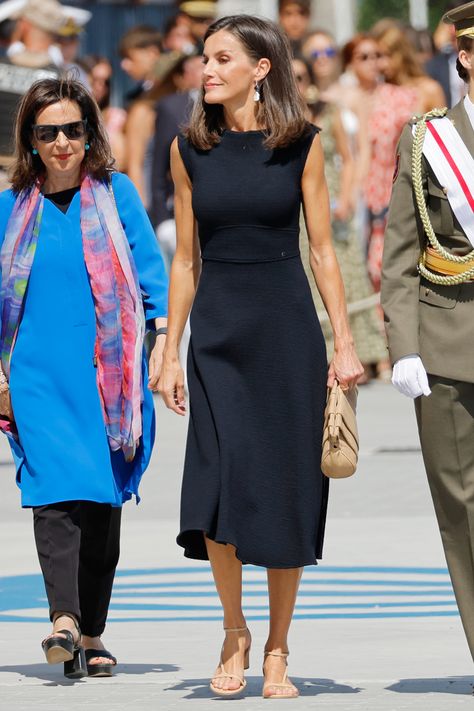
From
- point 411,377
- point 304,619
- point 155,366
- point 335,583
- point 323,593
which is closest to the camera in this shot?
point 411,377

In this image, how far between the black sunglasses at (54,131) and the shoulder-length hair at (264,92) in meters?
0.49

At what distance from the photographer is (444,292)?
6.11 metres

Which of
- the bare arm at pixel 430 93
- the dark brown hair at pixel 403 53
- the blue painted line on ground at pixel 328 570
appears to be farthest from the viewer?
the dark brown hair at pixel 403 53

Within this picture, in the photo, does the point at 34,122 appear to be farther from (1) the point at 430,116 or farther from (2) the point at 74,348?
(1) the point at 430,116

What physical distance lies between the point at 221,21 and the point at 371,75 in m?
10.4

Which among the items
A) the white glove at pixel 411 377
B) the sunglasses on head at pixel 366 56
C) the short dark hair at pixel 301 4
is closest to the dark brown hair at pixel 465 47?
the white glove at pixel 411 377

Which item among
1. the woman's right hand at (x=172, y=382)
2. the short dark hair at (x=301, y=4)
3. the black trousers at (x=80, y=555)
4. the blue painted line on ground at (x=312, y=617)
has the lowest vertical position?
the blue painted line on ground at (x=312, y=617)

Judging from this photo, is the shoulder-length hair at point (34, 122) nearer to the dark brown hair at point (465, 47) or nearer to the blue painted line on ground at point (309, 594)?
the dark brown hair at point (465, 47)

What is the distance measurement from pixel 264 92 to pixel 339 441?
3.36ft

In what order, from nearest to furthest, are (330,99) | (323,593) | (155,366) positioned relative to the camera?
→ 1. (155,366)
2. (323,593)
3. (330,99)

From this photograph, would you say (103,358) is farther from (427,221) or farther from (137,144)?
(137,144)

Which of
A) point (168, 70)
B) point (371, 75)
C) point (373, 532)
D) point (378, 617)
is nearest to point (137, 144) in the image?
point (168, 70)

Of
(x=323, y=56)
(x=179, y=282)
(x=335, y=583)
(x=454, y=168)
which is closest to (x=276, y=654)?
(x=179, y=282)

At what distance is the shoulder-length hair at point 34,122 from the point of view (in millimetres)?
6707
